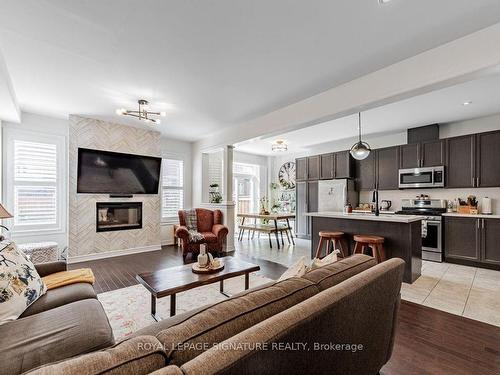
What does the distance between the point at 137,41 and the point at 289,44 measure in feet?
4.80

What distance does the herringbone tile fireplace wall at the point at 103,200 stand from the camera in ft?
15.3

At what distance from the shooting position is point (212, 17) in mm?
2049

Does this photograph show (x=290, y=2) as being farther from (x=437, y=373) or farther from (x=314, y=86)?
(x=437, y=373)

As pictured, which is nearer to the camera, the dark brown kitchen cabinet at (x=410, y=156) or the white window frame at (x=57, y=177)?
the white window frame at (x=57, y=177)

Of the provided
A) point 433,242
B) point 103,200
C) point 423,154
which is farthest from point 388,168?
point 103,200

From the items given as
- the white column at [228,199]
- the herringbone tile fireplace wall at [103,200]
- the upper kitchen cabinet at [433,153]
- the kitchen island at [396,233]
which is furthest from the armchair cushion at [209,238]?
the upper kitchen cabinet at [433,153]

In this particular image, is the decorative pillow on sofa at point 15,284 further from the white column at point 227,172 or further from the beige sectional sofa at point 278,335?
the white column at point 227,172

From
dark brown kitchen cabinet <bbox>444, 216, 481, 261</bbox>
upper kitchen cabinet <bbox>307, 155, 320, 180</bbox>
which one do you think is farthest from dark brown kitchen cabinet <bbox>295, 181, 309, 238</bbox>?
dark brown kitchen cabinet <bbox>444, 216, 481, 261</bbox>

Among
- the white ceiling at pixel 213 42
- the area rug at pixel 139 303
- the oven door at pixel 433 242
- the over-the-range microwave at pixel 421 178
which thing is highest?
the white ceiling at pixel 213 42

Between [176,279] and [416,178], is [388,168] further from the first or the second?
[176,279]

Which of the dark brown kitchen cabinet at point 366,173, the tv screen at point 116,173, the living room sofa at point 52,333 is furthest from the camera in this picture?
the dark brown kitchen cabinet at point 366,173

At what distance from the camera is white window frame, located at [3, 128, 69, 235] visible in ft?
14.0

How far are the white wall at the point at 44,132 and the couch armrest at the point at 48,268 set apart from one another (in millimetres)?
2911

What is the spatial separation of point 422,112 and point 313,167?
120 inches
